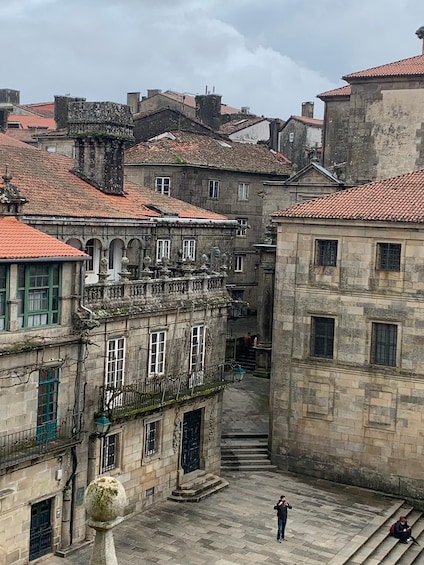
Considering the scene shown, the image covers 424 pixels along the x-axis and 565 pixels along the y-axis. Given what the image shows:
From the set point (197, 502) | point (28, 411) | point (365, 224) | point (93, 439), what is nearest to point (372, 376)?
point (365, 224)

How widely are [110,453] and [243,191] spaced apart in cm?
2932

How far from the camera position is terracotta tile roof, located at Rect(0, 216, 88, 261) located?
23.2 meters

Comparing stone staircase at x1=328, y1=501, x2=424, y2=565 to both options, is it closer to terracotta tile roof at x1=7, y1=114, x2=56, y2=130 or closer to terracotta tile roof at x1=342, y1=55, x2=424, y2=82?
terracotta tile roof at x1=342, y1=55, x2=424, y2=82

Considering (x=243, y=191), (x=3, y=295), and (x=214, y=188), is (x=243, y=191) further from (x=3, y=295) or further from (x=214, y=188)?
(x=3, y=295)

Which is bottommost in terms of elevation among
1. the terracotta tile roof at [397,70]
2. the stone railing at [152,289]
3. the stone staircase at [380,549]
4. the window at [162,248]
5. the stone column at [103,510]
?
the stone staircase at [380,549]

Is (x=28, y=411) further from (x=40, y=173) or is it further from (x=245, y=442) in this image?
(x=245, y=442)

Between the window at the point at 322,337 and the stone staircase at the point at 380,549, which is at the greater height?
the window at the point at 322,337

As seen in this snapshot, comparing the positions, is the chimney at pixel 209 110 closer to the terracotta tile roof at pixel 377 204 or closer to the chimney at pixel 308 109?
the chimney at pixel 308 109

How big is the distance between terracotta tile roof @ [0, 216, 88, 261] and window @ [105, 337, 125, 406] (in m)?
3.78

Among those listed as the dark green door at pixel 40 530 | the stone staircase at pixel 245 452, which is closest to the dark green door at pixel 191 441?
the stone staircase at pixel 245 452

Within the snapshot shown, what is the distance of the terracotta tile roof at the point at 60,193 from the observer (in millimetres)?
30391

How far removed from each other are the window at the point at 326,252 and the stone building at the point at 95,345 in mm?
4008

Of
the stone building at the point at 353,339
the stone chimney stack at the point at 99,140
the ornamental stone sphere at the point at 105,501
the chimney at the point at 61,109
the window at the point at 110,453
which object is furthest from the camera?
the chimney at the point at 61,109

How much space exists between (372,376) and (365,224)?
19.5 feet
